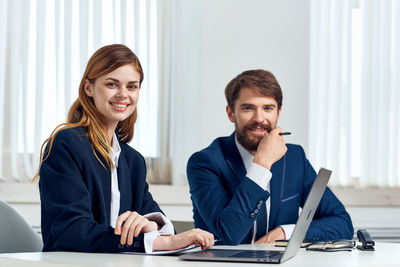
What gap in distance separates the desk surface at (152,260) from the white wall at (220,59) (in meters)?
1.91

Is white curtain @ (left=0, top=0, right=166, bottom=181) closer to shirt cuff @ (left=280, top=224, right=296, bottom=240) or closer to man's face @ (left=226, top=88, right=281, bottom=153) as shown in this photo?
man's face @ (left=226, top=88, right=281, bottom=153)

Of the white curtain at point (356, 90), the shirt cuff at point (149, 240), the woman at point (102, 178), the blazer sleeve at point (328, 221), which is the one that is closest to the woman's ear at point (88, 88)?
the woman at point (102, 178)

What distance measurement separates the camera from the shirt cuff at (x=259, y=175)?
6.63ft

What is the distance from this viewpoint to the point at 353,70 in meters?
3.74

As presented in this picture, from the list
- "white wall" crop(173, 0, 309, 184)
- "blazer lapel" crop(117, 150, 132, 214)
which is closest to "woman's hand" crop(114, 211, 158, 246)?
"blazer lapel" crop(117, 150, 132, 214)

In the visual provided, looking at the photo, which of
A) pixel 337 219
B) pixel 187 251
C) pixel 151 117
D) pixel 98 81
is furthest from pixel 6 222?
pixel 151 117

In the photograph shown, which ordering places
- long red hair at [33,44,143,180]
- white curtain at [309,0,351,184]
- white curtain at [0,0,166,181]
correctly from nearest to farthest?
1. long red hair at [33,44,143,180]
2. white curtain at [0,0,166,181]
3. white curtain at [309,0,351,184]

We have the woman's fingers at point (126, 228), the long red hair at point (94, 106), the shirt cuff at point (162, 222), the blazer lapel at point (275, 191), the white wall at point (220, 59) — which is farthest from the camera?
the white wall at point (220, 59)

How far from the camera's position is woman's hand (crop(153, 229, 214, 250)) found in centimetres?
144

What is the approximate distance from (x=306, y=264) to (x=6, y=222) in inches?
42.1

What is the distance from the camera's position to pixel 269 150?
2.13 m

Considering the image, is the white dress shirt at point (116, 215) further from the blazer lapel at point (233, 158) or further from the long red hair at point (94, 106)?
the blazer lapel at point (233, 158)

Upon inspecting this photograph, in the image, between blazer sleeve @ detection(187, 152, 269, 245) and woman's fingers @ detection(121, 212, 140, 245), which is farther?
blazer sleeve @ detection(187, 152, 269, 245)

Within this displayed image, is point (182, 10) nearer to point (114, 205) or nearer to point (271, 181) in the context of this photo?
point (271, 181)
